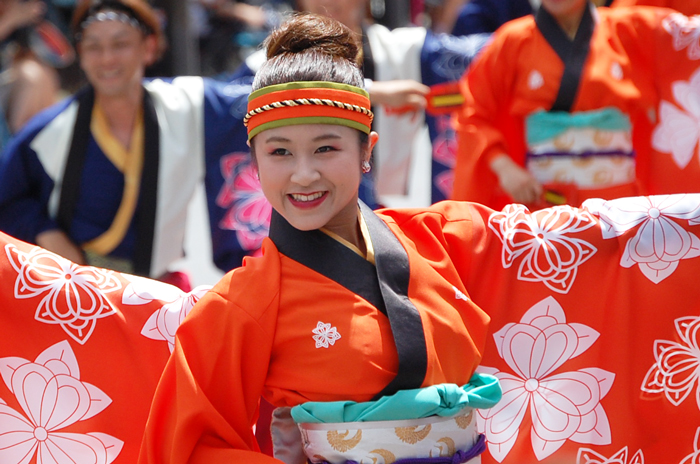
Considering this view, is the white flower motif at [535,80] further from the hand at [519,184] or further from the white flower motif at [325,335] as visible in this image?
the white flower motif at [325,335]

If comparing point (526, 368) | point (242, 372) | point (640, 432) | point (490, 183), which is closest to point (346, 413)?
point (242, 372)

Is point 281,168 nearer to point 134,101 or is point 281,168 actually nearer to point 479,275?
point 479,275

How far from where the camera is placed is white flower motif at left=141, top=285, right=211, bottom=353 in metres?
1.54

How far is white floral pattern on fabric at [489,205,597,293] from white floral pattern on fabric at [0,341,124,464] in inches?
30.0

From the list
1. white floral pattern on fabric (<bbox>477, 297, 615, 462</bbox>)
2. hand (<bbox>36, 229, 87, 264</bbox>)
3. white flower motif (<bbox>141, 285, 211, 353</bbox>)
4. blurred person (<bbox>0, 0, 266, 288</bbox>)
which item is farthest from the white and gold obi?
hand (<bbox>36, 229, 87, 264</bbox>)

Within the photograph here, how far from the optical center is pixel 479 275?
1.56 metres

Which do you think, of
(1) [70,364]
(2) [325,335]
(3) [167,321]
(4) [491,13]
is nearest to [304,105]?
(2) [325,335]

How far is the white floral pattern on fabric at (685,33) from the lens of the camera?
2.25 m

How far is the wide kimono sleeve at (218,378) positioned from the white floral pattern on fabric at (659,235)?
65 cm

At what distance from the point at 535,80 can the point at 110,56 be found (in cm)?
130

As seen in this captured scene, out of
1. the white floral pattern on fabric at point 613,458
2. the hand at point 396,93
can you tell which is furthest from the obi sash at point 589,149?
the white floral pattern on fabric at point 613,458

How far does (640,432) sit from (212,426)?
0.77m

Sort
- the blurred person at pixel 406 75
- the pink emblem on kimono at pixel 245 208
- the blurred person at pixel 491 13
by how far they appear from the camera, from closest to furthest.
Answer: the pink emblem on kimono at pixel 245 208, the blurred person at pixel 406 75, the blurred person at pixel 491 13

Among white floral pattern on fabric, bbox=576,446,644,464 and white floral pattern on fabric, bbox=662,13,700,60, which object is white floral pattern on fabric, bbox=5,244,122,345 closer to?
white floral pattern on fabric, bbox=576,446,644,464
